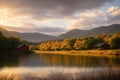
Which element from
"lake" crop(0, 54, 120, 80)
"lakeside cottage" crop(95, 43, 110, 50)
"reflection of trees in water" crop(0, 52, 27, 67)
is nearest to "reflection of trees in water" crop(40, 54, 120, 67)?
"lake" crop(0, 54, 120, 80)

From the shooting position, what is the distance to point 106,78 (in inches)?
1194

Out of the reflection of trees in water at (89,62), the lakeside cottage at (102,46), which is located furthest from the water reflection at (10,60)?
the lakeside cottage at (102,46)

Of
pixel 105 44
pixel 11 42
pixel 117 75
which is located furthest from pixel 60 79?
pixel 105 44

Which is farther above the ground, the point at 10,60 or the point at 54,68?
the point at 10,60

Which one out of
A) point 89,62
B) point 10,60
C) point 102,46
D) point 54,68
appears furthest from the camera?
point 102,46

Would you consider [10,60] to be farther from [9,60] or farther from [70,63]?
[70,63]

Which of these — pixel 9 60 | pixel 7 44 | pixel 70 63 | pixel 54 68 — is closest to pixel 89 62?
pixel 70 63

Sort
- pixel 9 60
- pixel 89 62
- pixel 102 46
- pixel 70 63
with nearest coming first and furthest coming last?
pixel 70 63 → pixel 89 62 → pixel 9 60 → pixel 102 46

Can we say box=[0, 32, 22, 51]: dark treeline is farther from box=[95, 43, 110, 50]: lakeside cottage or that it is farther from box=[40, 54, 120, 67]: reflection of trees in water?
box=[95, 43, 110, 50]: lakeside cottage

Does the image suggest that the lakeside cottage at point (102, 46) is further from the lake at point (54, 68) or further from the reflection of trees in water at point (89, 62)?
the lake at point (54, 68)

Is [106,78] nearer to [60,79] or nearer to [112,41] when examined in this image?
[60,79]

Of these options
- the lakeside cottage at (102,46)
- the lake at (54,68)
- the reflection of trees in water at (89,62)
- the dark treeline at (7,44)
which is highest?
the dark treeline at (7,44)

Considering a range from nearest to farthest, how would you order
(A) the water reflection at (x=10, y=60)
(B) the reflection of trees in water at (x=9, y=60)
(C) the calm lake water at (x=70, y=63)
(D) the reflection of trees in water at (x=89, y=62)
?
(D) the reflection of trees in water at (x=89, y=62) < (C) the calm lake water at (x=70, y=63) < (A) the water reflection at (x=10, y=60) < (B) the reflection of trees in water at (x=9, y=60)

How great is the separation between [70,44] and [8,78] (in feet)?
535
